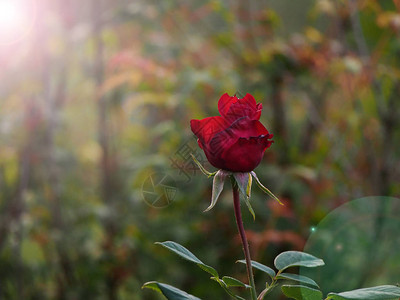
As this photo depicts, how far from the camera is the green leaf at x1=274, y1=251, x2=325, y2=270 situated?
0.36 metres

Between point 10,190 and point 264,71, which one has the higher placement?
point 264,71

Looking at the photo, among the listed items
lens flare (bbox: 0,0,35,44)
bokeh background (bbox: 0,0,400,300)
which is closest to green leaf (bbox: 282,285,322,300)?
bokeh background (bbox: 0,0,400,300)

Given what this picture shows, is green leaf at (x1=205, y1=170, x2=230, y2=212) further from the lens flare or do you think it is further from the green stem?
the lens flare

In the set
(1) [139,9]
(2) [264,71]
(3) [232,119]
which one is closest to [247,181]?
(3) [232,119]

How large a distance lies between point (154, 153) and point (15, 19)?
2.05 feet

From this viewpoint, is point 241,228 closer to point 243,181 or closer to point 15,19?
point 243,181

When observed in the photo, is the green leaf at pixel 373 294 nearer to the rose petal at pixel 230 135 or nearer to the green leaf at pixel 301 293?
the green leaf at pixel 301 293

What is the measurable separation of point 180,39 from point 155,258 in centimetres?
72

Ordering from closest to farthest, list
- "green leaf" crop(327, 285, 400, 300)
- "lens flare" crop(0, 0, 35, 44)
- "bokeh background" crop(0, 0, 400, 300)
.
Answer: "green leaf" crop(327, 285, 400, 300), "bokeh background" crop(0, 0, 400, 300), "lens flare" crop(0, 0, 35, 44)

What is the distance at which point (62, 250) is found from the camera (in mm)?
1389

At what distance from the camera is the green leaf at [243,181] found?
1.12 feet

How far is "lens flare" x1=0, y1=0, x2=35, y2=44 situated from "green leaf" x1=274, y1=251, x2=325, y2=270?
1376 mm

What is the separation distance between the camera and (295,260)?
1.22 feet

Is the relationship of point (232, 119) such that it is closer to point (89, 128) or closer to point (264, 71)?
point (264, 71)
